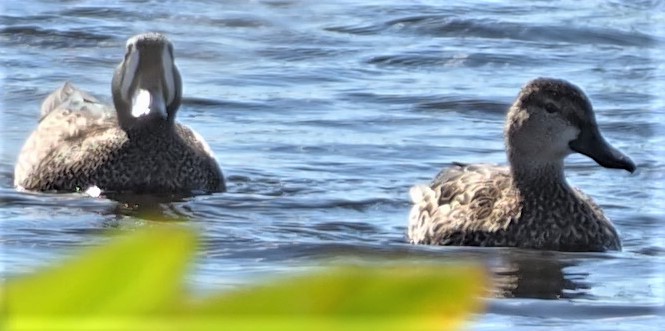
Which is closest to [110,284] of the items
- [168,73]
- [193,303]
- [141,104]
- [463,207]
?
[193,303]

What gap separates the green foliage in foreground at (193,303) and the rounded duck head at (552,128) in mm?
8057

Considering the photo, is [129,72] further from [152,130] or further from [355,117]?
[355,117]

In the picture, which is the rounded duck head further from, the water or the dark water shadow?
the dark water shadow

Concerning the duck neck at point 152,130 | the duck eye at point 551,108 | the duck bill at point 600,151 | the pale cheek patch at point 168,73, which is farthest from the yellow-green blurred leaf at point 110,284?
the duck neck at point 152,130

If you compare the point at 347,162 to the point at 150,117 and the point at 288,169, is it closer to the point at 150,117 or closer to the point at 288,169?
the point at 288,169

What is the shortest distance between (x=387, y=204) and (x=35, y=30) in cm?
651

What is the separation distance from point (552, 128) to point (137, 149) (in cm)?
281

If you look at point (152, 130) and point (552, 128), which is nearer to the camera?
point (552, 128)

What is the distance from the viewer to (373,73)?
13.9m

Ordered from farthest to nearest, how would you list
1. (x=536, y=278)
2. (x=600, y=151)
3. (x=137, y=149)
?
(x=137, y=149), (x=600, y=151), (x=536, y=278)

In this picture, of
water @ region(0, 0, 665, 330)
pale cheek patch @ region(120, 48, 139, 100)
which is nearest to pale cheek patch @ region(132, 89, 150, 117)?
pale cheek patch @ region(120, 48, 139, 100)

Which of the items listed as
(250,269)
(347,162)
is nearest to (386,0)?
(347,162)

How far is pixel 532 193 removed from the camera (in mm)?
8664

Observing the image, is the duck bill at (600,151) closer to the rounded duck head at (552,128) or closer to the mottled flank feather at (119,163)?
the rounded duck head at (552,128)
